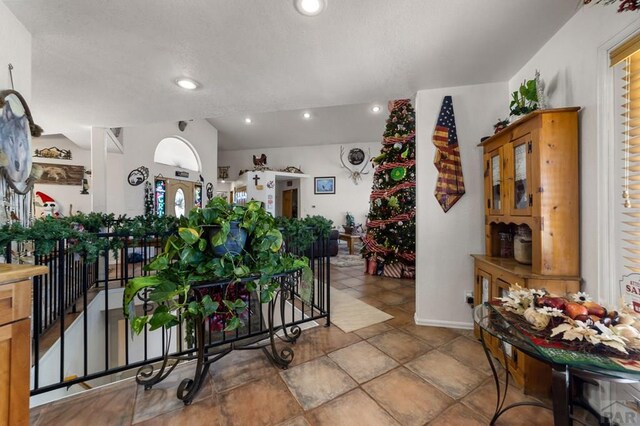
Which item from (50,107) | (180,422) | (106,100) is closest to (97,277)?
(50,107)

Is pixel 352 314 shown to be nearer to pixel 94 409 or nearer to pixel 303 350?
pixel 303 350

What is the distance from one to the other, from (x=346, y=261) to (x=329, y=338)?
330cm

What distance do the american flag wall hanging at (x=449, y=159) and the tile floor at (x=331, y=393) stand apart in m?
1.23

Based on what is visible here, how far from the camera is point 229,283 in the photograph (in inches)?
53.5

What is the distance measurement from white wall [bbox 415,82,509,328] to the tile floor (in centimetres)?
34

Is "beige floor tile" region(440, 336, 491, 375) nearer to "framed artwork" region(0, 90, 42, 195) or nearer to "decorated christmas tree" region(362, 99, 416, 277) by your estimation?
"decorated christmas tree" region(362, 99, 416, 277)

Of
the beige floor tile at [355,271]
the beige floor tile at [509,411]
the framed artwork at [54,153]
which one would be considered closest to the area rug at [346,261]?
the beige floor tile at [355,271]

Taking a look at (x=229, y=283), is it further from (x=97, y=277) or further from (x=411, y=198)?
(x=97, y=277)

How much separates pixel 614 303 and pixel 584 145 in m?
0.88

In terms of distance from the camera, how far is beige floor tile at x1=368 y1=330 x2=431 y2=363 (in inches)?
70.7

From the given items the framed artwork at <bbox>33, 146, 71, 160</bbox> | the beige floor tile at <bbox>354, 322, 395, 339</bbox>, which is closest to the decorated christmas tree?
the beige floor tile at <bbox>354, 322, 395, 339</bbox>

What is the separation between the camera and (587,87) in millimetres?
1366

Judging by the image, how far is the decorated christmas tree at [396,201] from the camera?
3914mm

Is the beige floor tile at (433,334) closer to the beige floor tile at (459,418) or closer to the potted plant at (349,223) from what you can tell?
the beige floor tile at (459,418)
